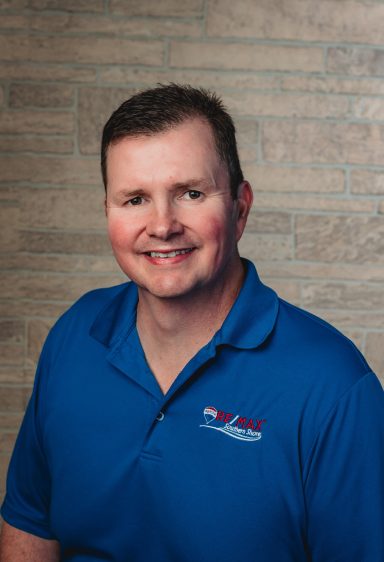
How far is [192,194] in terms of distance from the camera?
119cm

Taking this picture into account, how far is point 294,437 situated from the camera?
1.13 metres

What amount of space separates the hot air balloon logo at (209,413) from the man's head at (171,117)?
35 cm

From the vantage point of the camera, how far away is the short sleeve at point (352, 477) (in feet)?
3.62

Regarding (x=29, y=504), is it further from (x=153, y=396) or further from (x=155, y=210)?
(x=155, y=210)

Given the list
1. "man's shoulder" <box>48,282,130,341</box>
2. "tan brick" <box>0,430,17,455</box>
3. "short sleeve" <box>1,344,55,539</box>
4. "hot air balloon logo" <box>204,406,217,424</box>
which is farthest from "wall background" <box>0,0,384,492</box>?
"hot air balloon logo" <box>204,406,217,424</box>

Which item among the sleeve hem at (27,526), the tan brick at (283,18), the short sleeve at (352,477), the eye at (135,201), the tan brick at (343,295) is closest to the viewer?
the short sleeve at (352,477)

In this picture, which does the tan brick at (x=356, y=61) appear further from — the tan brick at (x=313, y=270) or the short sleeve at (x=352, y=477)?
the short sleeve at (x=352, y=477)

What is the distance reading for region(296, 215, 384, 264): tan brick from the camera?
2.25 m

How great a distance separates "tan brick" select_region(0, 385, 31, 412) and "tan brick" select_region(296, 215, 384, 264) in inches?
37.1

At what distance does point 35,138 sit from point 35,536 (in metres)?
1.24

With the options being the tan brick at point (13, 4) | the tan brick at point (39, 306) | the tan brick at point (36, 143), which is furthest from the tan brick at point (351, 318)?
the tan brick at point (13, 4)

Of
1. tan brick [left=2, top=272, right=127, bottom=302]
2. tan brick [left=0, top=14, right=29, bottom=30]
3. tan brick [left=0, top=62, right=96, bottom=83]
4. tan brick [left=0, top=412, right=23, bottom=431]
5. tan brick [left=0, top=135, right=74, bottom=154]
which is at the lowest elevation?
tan brick [left=0, top=412, right=23, bottom=431]

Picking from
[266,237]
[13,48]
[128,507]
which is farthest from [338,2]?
[128,507]

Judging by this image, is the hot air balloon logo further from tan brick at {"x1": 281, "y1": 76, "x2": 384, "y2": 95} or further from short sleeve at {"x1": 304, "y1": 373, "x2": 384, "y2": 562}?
tan brick at {"x1": 281, "y1": 76, "x2": 384, "y2": 95}
